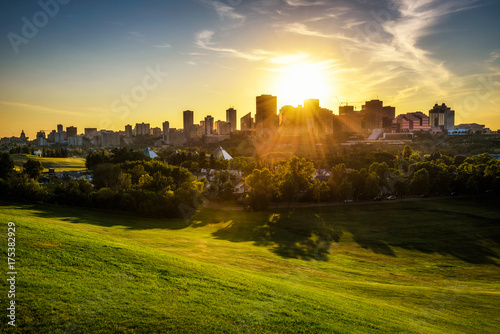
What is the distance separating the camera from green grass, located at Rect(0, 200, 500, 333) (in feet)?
33.6

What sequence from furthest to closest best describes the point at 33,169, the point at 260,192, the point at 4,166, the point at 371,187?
1. the point at 33,169
2. the point at 371,187
3. the point at 4,166
4. the point at 260,192

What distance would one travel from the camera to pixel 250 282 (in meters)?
15.1

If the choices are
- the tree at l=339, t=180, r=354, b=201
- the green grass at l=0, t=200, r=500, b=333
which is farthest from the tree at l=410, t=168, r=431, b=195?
the green grass at l=0, t=200, r=500, b=333

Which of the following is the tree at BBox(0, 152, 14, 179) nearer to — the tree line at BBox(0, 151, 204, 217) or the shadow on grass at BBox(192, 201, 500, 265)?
the tree line at BBox(0, 151, 204, 217)

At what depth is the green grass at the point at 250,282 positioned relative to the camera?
10.2 meters

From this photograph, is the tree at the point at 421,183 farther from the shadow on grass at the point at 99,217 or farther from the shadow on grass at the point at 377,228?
the shadow on grass at the point at 99,217

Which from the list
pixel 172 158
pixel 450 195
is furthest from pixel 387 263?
pixel 172 158

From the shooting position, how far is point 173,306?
11.0m

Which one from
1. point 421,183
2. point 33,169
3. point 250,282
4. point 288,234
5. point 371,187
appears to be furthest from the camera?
point 33,169

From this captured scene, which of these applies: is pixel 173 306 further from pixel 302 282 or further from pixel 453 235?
pixel 453 235

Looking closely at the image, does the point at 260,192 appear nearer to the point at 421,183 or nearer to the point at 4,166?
the point at 421,183

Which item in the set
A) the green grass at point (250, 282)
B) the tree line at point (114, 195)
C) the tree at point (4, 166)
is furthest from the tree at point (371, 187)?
the tree at point (4, 166)

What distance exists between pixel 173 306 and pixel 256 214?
119ft

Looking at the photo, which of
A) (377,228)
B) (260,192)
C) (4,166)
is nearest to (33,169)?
(4,166)
